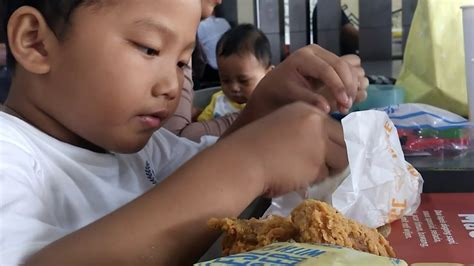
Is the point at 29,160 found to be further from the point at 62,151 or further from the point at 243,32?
the point at 243,32

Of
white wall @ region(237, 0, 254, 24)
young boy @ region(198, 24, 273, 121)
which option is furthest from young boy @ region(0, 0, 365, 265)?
white wall @ region(237, 0, 254, 24)

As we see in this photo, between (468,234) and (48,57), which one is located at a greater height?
(48,57)

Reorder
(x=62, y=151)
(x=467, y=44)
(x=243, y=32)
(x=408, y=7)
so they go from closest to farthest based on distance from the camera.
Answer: (x=62, y=151)
(x=467, y=44)
(x=243, y=32)
(x=408, y=7)

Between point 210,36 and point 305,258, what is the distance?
3248 millimetres

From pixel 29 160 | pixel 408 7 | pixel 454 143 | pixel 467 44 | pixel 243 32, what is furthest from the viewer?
pixel 408 7

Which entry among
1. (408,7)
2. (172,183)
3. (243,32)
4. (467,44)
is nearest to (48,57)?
(172,183)

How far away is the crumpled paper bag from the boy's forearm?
0.09 m

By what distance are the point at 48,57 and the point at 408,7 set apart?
3.76m

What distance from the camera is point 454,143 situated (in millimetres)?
781

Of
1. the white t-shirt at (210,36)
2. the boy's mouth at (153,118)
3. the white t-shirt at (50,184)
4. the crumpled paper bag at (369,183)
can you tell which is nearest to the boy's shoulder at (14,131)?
the white t-shirt at (50,184)

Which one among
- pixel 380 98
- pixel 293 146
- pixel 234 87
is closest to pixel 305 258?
pixel 293 146

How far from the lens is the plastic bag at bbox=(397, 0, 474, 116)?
1.11m

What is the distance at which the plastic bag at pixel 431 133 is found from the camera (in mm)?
769

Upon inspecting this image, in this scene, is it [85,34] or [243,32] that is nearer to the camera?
[85,34]
